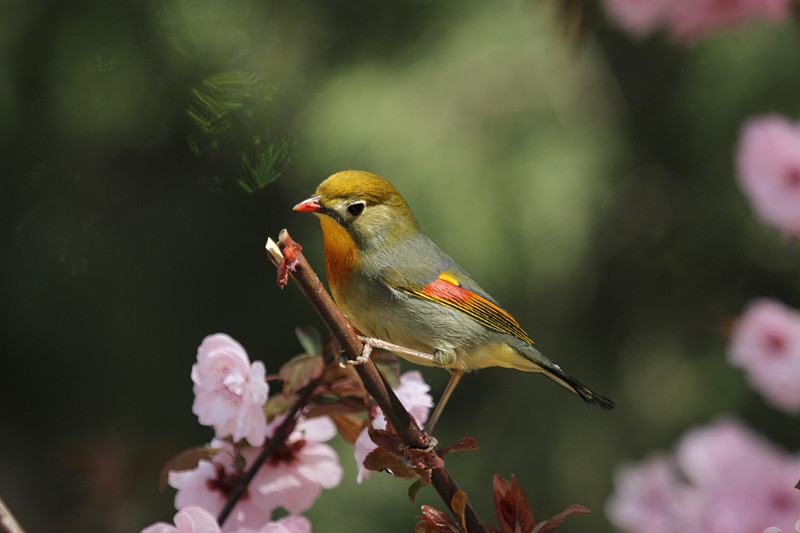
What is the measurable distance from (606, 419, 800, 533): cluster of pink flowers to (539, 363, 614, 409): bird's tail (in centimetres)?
63

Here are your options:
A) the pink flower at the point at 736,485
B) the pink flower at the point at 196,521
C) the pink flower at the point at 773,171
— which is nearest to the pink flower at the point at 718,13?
the pink flower at the point at 773,171

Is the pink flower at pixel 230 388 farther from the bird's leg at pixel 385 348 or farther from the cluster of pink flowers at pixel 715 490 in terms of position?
the cluster of pink flowers at pixel 715 490

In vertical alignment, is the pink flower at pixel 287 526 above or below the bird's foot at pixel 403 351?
below

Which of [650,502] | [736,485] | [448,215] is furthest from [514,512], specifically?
[448,215]

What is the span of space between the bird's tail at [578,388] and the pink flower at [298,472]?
20 centimetres

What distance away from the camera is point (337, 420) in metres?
0.67

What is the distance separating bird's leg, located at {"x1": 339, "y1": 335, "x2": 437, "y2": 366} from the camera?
482 mm

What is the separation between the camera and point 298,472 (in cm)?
67

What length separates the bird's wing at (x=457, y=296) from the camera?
60 cm

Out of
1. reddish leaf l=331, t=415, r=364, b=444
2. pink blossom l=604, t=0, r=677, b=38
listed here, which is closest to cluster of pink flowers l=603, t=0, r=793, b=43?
pink blossom l=604, t=0, r=677, b=38

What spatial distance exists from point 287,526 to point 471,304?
222 millimetres

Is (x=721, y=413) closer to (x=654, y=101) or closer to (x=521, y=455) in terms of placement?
(x=521, y=455)

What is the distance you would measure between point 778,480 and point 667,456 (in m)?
1.09

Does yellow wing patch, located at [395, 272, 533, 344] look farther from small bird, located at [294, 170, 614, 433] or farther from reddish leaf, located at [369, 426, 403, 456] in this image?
reddish leaf, located at [369, 426, 403, 456]
